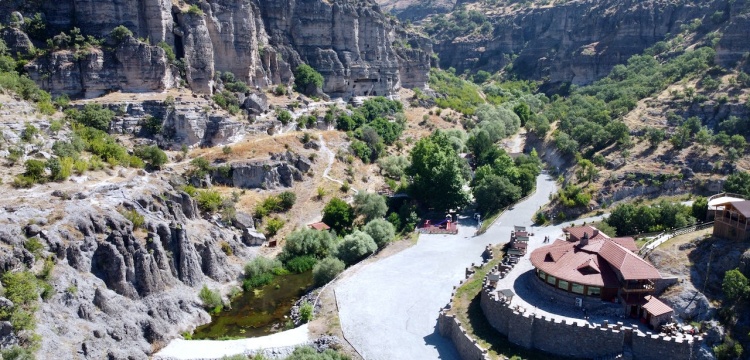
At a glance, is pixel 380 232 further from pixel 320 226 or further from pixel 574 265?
pixel 574 265

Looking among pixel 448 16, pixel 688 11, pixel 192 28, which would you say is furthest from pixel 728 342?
pixel 448 16

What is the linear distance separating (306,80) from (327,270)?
113 feet

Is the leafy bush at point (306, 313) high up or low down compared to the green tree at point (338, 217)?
down

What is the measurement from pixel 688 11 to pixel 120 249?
80279 millimetres

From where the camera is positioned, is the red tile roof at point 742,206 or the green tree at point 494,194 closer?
the red tile roof at point 742,206

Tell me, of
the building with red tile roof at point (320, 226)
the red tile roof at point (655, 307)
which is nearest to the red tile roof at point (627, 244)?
the red tile roof at point (655, 307)

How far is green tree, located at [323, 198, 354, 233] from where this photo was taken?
43.2 metres

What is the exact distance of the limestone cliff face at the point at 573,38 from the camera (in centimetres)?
8188

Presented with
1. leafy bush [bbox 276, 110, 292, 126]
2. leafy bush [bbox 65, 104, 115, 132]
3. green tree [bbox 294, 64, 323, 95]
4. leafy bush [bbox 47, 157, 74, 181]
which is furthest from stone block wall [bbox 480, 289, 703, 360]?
green tree [bbox 294, 64, 323, 95]

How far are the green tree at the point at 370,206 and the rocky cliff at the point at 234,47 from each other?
19.4 meters

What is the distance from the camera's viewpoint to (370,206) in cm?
4369

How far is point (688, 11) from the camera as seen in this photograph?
261 feet

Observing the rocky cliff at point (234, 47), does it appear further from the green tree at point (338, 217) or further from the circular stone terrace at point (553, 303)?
the circular stone terrace at point (553, 303)

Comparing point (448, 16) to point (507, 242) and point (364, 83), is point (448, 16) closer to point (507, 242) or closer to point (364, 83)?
point (364, 83)
